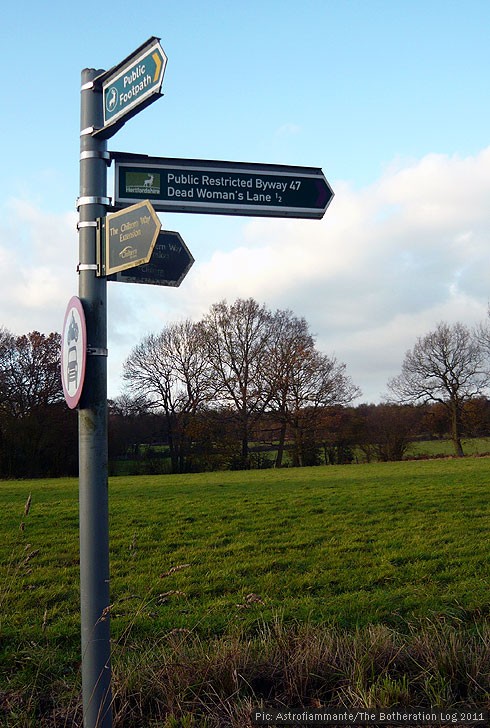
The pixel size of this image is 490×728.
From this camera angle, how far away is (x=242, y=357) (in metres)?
47.6

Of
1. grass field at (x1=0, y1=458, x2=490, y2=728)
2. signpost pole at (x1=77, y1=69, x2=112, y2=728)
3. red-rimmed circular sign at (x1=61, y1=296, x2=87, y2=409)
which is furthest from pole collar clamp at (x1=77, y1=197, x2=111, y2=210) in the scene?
grass field at (x1=0, y1=458, x2=490, y2=728)

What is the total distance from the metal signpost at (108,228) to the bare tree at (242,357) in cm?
4207

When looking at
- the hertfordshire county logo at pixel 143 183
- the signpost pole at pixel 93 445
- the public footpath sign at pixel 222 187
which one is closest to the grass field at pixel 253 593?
the signpost pole at pixel 93 445

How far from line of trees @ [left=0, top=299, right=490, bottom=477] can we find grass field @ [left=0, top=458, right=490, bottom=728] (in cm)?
2799

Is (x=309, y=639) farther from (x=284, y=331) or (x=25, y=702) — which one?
(x=284, y=331)

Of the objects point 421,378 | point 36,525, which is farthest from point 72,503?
point 421,378

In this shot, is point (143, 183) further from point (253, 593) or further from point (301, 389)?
point (301, 389)

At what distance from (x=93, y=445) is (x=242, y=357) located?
145ft

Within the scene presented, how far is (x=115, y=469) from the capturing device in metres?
42.6

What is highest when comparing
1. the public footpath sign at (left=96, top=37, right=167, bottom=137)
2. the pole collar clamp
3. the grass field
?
the public footpath sign at (left=96, top=37, right=167, bottom=137)

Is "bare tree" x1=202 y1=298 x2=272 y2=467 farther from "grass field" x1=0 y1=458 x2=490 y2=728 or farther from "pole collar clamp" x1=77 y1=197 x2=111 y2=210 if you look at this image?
"pole collar clamp" x1=77 y1=197 x2=111 y2=210

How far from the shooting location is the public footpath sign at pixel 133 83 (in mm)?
3164

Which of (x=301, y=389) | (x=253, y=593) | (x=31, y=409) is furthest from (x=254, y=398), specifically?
(x=253, y=593)

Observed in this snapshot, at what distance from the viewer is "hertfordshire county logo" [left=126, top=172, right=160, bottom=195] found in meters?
3.65
